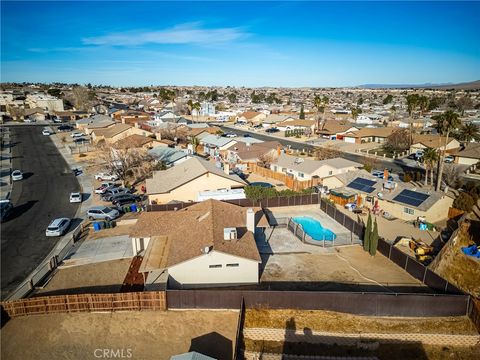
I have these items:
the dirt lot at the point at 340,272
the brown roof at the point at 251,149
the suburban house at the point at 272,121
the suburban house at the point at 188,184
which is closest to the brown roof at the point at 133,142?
the brown roof at the point at 251,149

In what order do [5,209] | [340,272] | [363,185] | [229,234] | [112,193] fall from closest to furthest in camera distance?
[229,234], [340,272], [5,209], [363,185], [112,193]

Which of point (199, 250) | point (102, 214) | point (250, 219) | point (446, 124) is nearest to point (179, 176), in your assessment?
point (102, 214)

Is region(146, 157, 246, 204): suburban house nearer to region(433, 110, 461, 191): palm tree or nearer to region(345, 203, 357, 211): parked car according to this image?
region(345, 203, 357, 211): parked car

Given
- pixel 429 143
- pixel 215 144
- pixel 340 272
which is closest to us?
pixel 340 272

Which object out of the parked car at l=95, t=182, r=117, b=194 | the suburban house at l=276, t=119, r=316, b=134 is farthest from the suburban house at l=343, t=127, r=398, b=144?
the parked car at l=95, t=182, r=117, b=194

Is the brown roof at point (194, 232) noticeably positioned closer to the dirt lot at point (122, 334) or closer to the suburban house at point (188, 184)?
the dirt lot at point (122, 334)

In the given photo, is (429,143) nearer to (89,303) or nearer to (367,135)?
(367,135)

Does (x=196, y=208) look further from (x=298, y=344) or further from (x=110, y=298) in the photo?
(x=298, y=344)
